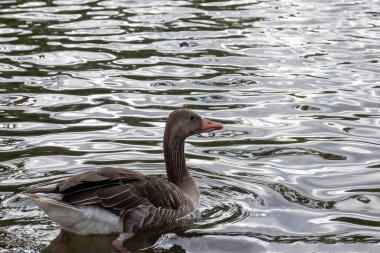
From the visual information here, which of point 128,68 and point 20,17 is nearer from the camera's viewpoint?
point 128,68

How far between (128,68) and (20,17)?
474 centimetres

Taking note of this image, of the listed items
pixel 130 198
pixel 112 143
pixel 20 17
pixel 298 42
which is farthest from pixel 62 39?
pixel 130 198

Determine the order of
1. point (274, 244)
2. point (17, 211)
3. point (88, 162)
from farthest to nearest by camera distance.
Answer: point (88, 162), point (17, 211), point (274, 244)

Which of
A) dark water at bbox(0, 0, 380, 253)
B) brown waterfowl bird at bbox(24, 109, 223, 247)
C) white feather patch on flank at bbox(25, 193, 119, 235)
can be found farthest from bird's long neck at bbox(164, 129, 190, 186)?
white feather patch on flank at bbox(25, 193, 119, 235)

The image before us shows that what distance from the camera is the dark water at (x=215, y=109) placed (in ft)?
34.2

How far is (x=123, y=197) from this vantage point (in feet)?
33.4

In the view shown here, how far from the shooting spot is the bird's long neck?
11.3 meters

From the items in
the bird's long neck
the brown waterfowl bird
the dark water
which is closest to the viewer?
the brown waterfowl bird

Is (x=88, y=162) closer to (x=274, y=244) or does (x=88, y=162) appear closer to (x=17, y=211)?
(x=17, y=211)

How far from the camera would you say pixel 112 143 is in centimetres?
1316

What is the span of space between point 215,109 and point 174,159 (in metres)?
3.63

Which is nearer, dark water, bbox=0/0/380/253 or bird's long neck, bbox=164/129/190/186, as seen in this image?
dark water, bbox=0/0/380/253

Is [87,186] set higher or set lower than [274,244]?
higher

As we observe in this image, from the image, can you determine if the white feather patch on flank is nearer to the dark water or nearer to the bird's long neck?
the dark water
